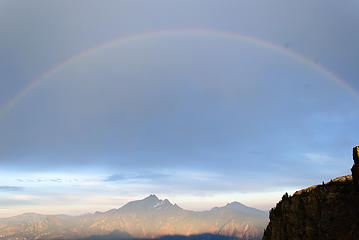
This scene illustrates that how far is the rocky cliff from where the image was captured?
49.2 metres

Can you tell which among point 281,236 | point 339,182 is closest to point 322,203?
point 339,182

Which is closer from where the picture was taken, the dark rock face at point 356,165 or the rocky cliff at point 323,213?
the dark rock face at point 356,165

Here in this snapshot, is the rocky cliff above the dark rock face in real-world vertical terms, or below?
below

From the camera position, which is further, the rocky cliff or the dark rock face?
the rocky cliff

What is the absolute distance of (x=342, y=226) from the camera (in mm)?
50812

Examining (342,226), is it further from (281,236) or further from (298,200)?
(281,236)

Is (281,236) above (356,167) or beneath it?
beneath

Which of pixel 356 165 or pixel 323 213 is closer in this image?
pixel 356 165

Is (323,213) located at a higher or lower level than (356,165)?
lower

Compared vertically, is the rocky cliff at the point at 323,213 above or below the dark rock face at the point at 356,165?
below

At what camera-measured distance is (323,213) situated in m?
57.3

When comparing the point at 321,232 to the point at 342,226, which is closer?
the point at 342,226

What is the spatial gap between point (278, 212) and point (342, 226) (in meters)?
25.3

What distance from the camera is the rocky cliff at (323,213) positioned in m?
49.2
